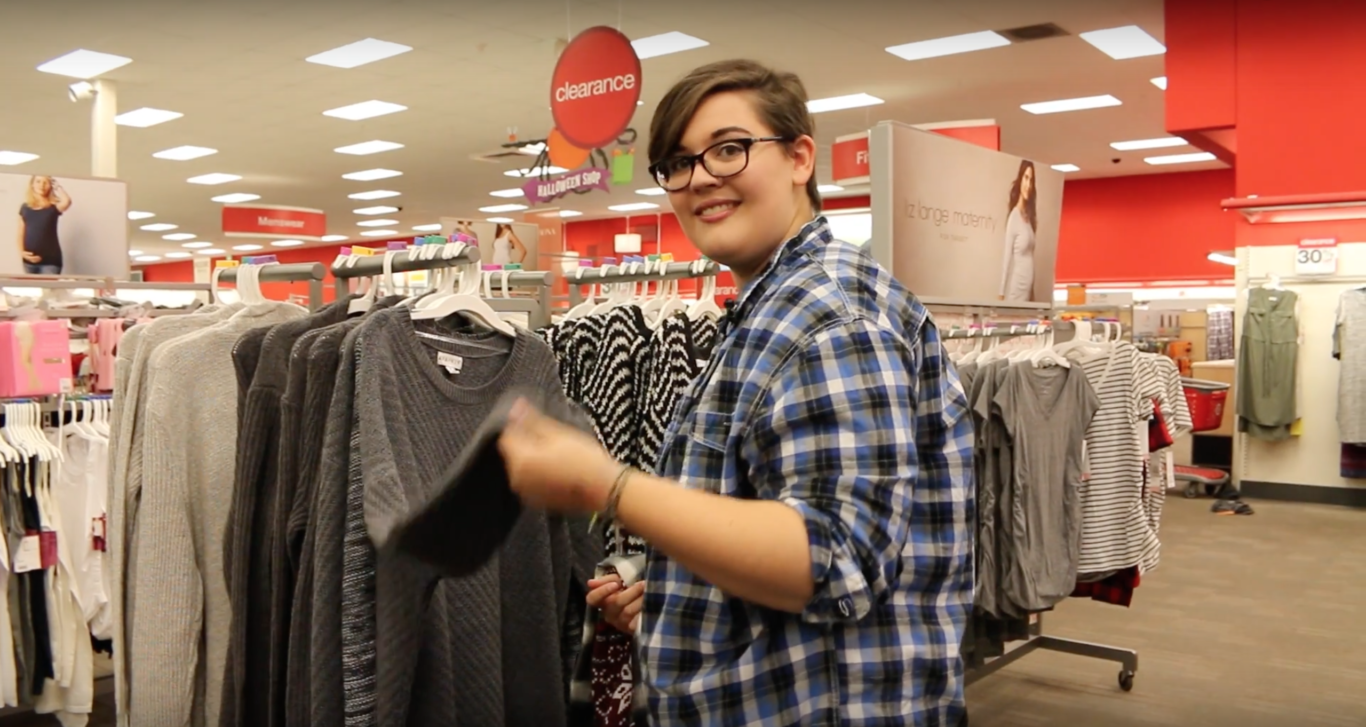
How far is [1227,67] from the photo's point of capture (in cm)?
863

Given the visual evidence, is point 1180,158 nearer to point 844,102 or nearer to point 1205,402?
point 844,102

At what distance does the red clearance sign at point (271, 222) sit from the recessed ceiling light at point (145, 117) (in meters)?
4.18

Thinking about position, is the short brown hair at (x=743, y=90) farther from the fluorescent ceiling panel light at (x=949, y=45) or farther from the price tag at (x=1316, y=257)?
the price tag at (x=1316, y=257)

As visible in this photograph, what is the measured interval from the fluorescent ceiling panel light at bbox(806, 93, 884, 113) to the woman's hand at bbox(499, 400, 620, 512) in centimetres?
1086

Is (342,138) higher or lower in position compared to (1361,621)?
higher

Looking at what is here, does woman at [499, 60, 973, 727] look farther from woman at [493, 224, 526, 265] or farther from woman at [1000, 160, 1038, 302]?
woman at [493, 224, 526, 265]

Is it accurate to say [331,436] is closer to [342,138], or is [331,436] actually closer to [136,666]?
[136,666]

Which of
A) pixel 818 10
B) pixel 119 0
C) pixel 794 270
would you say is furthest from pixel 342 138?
pixel 794 270

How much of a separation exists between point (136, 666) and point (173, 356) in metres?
0.69

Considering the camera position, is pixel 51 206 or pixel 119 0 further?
pixel 119 0

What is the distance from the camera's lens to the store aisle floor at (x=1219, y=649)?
14.0 feet

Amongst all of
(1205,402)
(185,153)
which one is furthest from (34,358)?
(185,153)

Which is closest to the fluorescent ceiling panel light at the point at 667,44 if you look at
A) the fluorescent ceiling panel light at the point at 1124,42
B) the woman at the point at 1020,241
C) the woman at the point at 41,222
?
the fluorescent ceiling panel light at the point at 1124,42

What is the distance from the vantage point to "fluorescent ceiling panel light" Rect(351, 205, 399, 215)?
2066cm
